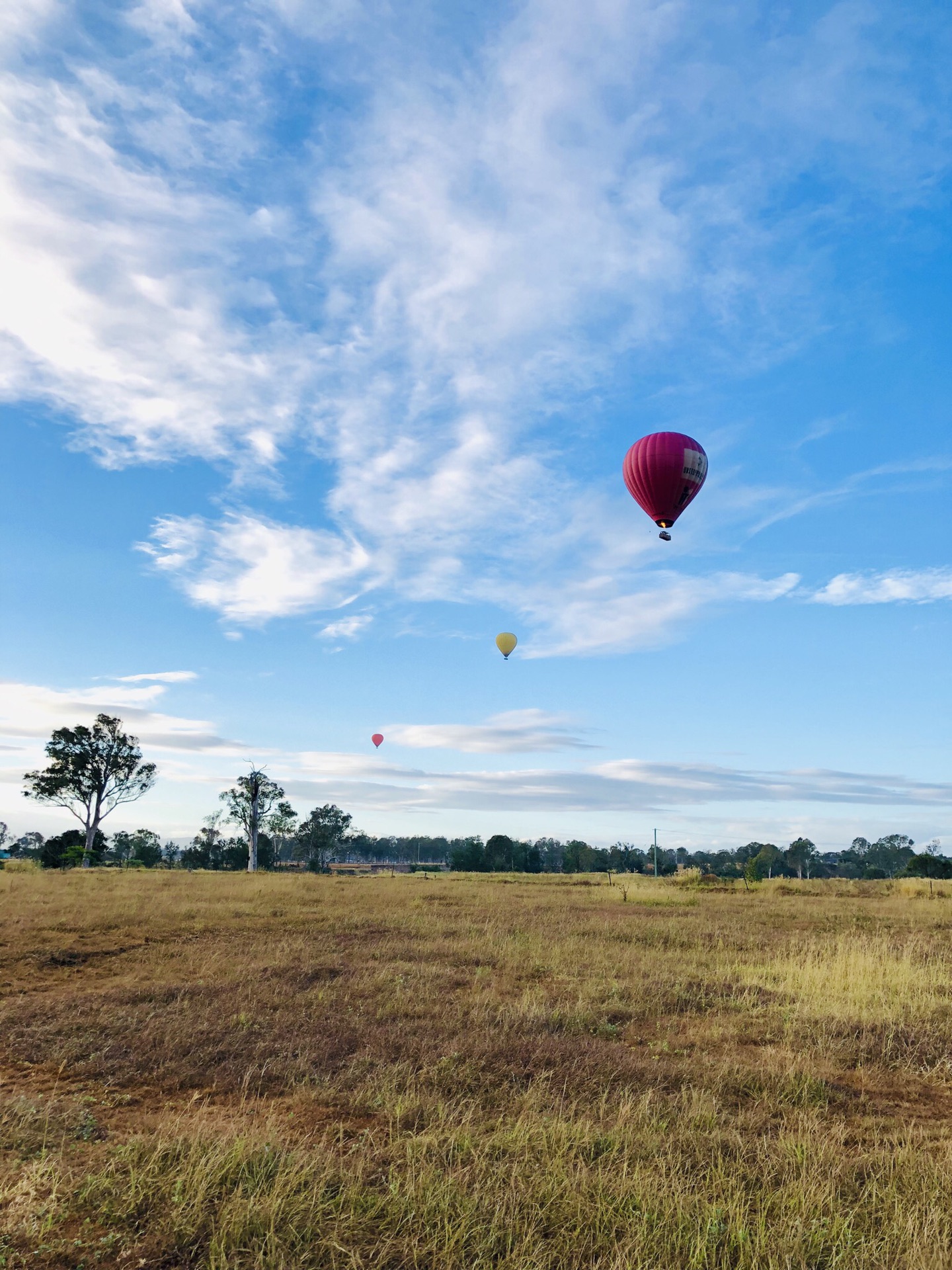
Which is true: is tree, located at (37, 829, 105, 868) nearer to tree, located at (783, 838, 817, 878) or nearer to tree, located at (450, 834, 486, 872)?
tree, located at (450, 834, 486, 872)

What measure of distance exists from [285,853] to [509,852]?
1427 inches

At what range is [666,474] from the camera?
78.9 ft

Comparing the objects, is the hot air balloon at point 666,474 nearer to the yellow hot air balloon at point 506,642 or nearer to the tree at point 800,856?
the yellow hot air balloon at point 506,642

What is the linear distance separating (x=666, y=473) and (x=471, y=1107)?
20359 mm

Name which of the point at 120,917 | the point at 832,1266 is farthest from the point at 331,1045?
the point at 120,917

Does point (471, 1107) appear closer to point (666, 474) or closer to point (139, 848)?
point (666, 474)

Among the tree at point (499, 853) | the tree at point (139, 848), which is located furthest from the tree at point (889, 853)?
the tree at point (139, 848)

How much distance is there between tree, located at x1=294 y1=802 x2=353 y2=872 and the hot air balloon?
9464 centimetres

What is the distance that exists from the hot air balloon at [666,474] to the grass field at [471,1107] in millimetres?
13893

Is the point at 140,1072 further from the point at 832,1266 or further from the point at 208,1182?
the point at 832,1266

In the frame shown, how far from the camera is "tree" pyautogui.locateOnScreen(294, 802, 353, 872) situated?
11038 centimetres

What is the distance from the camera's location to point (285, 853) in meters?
120

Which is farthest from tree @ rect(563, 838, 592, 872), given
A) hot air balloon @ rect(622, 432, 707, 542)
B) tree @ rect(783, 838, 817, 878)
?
hot air balloon @ rect(622, 432, 707, 542)

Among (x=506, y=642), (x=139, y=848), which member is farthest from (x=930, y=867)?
(x=139, y=848)
